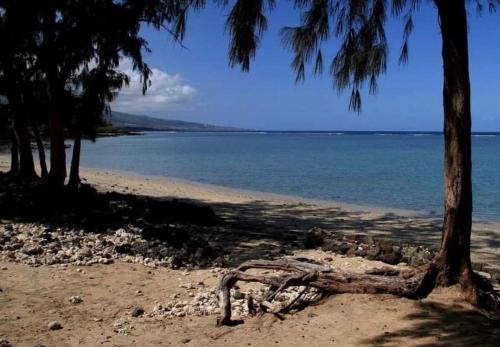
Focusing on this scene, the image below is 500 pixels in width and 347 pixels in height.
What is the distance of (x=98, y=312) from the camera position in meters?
6.01

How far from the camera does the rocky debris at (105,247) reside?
804cm

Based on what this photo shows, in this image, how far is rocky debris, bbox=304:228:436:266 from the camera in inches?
328

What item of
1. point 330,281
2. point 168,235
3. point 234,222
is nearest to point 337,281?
point 330,281

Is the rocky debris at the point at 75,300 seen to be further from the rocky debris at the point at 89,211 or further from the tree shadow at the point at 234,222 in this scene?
the rocky debris at the point at 89,211

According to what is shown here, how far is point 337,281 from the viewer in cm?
538

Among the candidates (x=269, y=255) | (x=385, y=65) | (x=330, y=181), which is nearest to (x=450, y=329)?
(x=385, y=65)

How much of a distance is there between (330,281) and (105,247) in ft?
15.2

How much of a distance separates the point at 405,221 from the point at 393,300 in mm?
10393

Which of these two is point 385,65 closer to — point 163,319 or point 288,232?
point 163,319

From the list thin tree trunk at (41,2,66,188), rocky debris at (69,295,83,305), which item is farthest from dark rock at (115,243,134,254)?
thin tree trunk at (41,2,66,188)

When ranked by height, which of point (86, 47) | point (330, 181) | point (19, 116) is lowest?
point (330, 181)

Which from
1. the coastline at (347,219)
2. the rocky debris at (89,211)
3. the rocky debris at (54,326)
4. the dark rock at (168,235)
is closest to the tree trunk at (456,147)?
the rocky debris at (54,326)

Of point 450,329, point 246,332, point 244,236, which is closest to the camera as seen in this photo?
point 450,329

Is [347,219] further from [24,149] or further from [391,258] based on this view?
[24,149]
